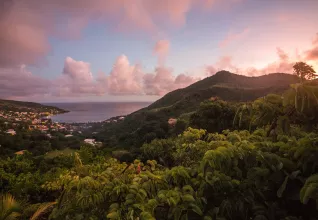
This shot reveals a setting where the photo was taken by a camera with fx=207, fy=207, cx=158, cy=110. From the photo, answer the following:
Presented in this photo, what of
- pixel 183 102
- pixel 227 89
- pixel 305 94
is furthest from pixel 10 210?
pixel 227 89

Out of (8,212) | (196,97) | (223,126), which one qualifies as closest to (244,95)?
(196,97)

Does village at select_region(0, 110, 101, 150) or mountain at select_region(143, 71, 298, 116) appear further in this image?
mountain at select_region(143, 71, 298, 116)

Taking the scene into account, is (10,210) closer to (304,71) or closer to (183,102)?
(304,71)

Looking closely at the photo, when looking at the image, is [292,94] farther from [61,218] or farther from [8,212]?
[8,212]

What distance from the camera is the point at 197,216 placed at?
2.12 meters

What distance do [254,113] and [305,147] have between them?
728mm

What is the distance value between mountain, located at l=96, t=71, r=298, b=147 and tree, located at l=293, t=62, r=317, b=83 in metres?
0.17

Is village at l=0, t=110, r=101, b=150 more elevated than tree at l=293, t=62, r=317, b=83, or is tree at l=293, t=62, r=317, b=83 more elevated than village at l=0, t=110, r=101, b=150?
tree at l=293, t=62, r=317, b=83

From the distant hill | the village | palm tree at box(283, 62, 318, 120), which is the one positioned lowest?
the village

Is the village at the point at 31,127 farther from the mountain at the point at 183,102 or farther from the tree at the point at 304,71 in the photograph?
the tree at the point at 304,71

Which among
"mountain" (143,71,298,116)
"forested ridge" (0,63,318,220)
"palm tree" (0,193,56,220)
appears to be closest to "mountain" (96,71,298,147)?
"mountain" (143,71,298,116)

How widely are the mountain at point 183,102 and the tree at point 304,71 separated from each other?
171mm

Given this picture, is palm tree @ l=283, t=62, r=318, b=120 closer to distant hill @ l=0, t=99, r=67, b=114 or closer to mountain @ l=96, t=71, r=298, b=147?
mountain @ l=96, t=71, r=298, b=147

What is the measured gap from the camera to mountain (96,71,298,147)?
41.2 meters
